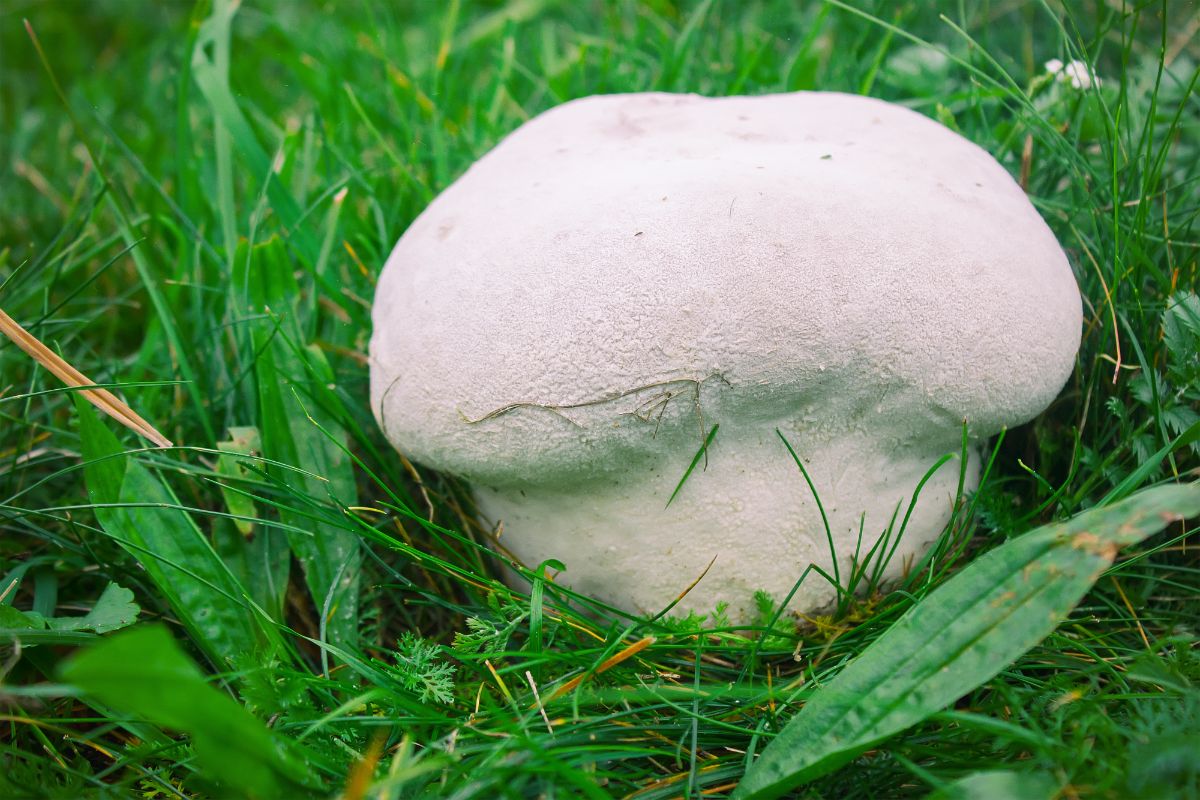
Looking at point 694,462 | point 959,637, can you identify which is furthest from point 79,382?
point 959,637

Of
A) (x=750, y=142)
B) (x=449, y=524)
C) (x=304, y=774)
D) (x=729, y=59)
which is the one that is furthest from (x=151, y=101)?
(x=304, y=774)

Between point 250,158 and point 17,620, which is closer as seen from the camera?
point 17,620

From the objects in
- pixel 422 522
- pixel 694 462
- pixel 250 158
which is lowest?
pixel 422 522

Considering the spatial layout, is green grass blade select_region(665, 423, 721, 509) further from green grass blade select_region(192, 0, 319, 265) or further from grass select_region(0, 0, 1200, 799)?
green grass blade select_region(192, 0, 319, 265)

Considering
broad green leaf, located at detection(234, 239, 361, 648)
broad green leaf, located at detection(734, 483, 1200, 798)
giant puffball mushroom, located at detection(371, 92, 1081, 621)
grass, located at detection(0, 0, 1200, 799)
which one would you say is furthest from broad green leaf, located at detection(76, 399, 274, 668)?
broad green leaf, located at detection(734, 483, 1200, 798)

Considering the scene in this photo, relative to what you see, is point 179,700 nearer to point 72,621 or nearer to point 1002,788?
point 72,621

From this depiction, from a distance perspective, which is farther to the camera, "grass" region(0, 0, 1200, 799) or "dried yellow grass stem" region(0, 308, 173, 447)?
"dried yellow grass stem" region(0, 308, 173, 447)
